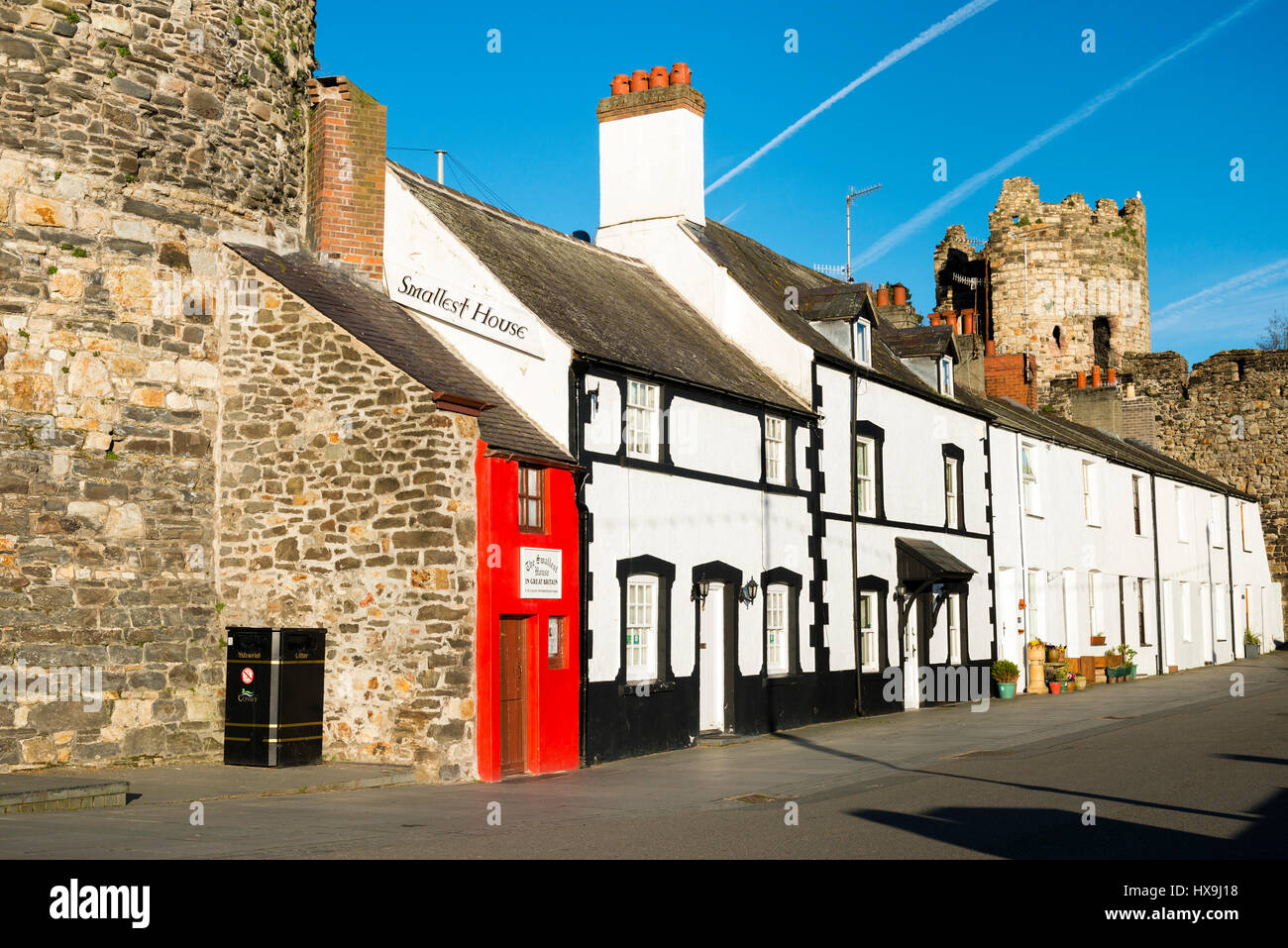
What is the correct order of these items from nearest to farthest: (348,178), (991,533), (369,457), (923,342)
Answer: (369,457)
(348,178)
(923,342)
(991,533)

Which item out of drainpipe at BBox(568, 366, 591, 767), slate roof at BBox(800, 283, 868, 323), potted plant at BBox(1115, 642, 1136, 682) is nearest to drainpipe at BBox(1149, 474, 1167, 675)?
potted plant at BBox(1115, 642, 1136, 682)

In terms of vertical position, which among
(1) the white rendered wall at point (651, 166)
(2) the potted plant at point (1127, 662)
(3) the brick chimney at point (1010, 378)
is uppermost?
(1) the white rendered wall at point (651, 166)

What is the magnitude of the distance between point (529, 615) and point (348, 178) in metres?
7.04

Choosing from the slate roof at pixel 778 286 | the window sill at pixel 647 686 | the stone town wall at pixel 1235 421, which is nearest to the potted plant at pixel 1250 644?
the stone town wall at pixel 1235 421

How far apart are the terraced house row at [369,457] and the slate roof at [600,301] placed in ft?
0.37

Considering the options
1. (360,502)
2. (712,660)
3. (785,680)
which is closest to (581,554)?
(360,502)

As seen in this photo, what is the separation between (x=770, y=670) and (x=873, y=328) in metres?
10.9

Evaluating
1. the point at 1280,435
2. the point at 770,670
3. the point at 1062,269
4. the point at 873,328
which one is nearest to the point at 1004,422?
the point at 873,328

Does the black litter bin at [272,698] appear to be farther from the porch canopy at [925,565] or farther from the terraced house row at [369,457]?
the porch canopy at [925,565]

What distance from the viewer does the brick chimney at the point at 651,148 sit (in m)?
27.5

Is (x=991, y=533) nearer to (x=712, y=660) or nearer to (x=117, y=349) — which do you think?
(x=712, y=660)

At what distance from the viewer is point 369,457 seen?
1669cm

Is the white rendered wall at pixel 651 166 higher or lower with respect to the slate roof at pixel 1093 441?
higher
